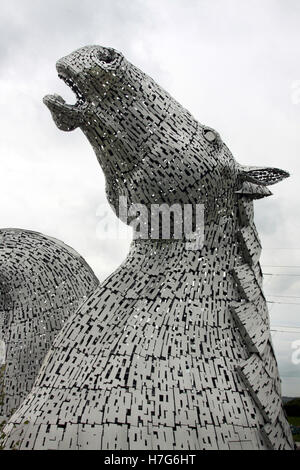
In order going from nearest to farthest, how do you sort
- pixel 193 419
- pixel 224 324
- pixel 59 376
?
pixel 193 419 < pixel 59 376 < pixel 224 324

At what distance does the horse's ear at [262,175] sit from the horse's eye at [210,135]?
350mm

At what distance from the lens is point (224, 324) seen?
3.67 meters

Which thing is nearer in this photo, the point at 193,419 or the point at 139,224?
the point at 193,419

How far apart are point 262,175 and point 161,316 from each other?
4.92ft

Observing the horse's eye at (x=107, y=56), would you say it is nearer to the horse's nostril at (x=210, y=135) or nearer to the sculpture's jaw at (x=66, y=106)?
the sculpture's jaw at (x=66, y=106)

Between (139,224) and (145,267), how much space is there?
1.14 feet

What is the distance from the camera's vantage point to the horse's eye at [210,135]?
4.16 meters

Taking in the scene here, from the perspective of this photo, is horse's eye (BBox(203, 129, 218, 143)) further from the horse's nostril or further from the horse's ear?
the horse's ear

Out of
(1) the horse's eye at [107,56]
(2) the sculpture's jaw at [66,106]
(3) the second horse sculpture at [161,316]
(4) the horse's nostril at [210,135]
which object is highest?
(1) the horse's eye at [107,56]

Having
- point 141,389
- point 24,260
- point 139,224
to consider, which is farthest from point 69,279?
point 141,389

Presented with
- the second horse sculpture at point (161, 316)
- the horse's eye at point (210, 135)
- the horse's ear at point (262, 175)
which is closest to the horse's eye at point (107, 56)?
the second horse sculpture at point (161, 316)

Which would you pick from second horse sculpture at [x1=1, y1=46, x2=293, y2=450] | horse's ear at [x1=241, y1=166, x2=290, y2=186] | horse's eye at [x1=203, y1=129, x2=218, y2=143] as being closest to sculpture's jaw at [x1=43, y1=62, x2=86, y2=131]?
second horse sculpture at [x1=1, y1=46, x2=293, y2=450]
